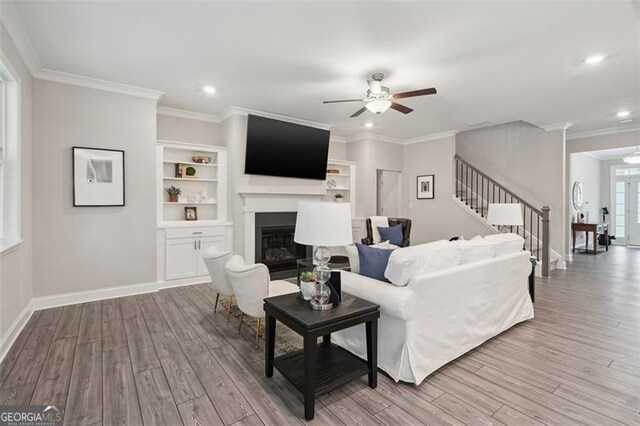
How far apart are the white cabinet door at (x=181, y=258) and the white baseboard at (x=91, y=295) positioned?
0.97ft

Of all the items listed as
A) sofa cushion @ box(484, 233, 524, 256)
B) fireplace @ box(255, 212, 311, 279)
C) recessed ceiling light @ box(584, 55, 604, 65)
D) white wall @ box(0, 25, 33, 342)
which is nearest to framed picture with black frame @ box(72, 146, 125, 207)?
white wall @ box(0, 25, 33, 342)

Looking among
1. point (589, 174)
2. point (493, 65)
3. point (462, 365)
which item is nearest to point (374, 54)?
point (493, 65)

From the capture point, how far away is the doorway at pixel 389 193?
808cm

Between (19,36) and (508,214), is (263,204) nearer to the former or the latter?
(19,36)

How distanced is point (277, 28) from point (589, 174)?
33.5ft

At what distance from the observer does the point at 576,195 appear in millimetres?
8055

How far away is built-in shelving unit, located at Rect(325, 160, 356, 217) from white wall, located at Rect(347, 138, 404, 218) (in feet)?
0.49

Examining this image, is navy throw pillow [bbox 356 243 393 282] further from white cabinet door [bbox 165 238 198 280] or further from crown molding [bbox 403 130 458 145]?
crown molding [bbox 403 130 458 145]

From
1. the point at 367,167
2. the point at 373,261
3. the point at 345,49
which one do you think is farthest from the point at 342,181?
the point at 373,261

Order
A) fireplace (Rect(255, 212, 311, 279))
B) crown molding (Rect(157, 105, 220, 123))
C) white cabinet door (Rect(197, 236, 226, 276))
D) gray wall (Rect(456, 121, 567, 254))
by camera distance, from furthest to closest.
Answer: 1. gray wall (Rect(456, 121, 567, 254))
2. fireplace (Rect(255, 212, 311, 279))
3. crown molding (Rect(157, 105, 220, 123))
4. white cabinet door (Rect(197, 236, 226, 276))

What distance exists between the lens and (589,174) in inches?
358

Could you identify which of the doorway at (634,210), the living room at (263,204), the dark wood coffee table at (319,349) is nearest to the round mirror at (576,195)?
the living room at (263,204)

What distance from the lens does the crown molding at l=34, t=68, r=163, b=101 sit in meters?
3.82

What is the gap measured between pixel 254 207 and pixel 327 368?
12.2ft
